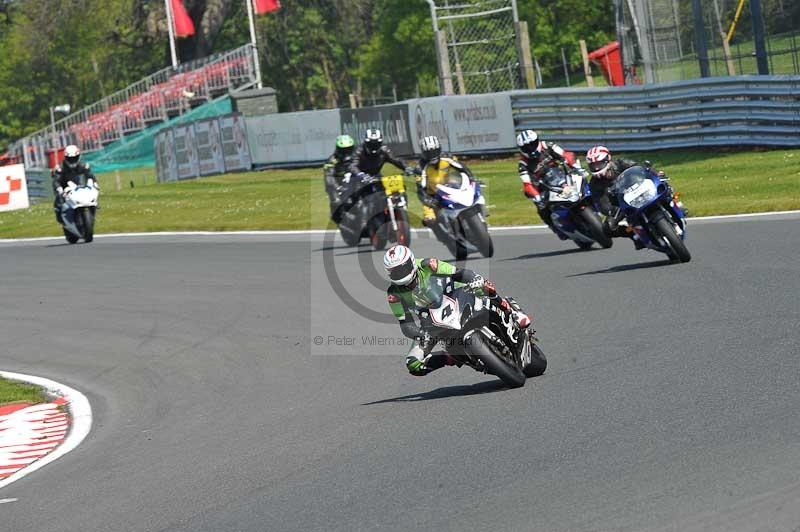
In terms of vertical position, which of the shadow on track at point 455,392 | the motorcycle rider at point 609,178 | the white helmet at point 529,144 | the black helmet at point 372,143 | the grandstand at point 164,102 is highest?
the grandstand at point 164,102

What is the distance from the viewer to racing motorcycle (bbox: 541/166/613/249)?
1602 centimetres

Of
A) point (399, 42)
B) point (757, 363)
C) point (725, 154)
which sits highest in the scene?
point (399, 42)

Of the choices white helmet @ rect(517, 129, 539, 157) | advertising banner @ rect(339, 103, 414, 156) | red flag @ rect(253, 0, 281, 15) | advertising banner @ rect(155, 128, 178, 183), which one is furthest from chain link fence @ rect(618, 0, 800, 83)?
red flag @ rect(253, 0, 281, 15)

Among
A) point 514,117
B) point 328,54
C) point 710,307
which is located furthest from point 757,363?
point 328,54

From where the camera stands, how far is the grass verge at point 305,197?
20.6m

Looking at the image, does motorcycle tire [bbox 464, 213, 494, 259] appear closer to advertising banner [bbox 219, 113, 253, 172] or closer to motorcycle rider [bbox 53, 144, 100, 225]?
motorcycle rider [bbox 53, 144, 100, 225]

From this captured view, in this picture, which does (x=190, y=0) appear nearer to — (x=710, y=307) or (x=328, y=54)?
(x=328, y=54)

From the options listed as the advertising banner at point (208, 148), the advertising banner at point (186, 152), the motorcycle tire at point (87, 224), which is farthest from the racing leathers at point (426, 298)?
the advertising banner at point (186, 152)

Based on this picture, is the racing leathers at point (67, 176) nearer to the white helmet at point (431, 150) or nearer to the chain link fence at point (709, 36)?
the white helmet at point (431, 150)

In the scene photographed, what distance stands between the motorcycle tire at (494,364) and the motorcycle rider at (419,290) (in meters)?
0.25

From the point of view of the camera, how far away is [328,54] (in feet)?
257

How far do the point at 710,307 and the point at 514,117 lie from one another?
61.6 ft

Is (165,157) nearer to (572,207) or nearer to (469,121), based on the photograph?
(469,121)

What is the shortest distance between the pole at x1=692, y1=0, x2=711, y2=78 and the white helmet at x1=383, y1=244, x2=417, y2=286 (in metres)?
17.9
